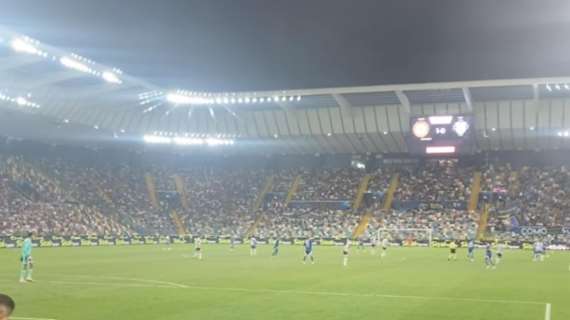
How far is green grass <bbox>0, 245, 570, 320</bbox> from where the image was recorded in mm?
20859

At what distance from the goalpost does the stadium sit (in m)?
0.25

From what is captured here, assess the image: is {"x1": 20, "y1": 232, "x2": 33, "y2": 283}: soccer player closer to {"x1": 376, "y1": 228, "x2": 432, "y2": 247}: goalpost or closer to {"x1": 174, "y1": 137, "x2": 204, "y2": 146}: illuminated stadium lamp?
{"x1": 376, "y1": 228, "x2": 432, "y2": 247}: goalpost

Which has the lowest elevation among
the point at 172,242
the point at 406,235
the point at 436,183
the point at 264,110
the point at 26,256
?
the point at 172,242

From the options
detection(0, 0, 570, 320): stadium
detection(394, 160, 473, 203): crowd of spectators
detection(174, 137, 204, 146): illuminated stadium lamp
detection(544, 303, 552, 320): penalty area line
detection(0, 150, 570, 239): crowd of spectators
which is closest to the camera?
detection(544, 303, 552, 320): penalty area line

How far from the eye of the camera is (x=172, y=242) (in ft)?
259

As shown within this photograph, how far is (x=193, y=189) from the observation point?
9562 cm

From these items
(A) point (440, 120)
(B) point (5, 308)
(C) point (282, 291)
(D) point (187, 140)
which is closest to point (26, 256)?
(C) point (282, 291)

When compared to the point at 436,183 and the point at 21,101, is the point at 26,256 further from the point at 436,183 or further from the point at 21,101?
the point at 436,183

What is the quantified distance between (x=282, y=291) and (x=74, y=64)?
35.5 m

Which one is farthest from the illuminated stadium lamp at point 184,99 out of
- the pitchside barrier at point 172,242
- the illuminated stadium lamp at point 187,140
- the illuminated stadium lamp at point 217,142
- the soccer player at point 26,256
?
the soccer player at point 26,256

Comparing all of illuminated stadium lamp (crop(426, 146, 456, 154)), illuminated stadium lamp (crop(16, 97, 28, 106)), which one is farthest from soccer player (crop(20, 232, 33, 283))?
illuminated stadium lamp (crop(426, 146, 456, 154))

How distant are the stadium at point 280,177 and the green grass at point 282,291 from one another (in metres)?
0.65

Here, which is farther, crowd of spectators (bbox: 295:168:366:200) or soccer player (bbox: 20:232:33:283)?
crowd of spectators (bbox: 295:168:366:200)

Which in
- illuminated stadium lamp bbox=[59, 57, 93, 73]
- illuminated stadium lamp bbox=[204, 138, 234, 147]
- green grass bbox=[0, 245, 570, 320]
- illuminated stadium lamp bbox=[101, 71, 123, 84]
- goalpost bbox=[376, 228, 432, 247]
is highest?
illuminated stadium lamp bbox=[101, 71, 123, 84]
